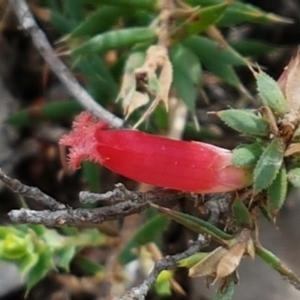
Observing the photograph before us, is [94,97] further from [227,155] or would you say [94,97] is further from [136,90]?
[227,155]

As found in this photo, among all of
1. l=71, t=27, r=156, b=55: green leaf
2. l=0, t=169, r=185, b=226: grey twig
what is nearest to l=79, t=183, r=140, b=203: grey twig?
l=0, t=169, r=185, b=226: grey twig

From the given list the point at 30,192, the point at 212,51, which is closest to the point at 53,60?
the point at 212,51

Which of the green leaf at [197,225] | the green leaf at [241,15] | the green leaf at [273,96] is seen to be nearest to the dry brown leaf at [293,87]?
the green leaf at [273,96]

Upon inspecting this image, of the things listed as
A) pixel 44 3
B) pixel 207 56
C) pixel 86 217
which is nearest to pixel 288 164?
pixel 86 217

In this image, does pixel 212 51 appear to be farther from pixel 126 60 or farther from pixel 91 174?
pixel 91 174

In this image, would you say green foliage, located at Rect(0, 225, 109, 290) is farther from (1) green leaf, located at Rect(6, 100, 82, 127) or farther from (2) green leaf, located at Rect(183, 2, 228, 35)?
(2) green leaf, located at Rect(183, 2, 228, 35)
